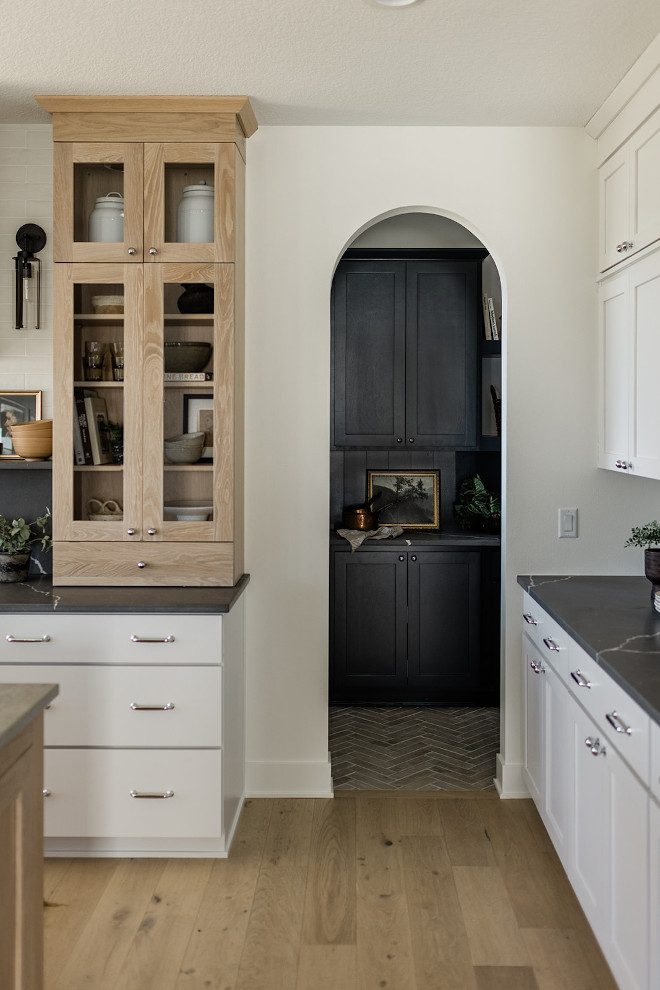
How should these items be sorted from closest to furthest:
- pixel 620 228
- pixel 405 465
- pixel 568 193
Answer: pixel 620 228
pixel 568 193
pixel 405 465

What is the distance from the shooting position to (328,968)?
7.59ft

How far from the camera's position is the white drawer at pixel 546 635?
2643 millimetres

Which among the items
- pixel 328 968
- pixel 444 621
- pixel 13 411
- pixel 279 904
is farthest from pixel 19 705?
pixel 444 621

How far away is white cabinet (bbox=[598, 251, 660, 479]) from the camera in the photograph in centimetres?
274

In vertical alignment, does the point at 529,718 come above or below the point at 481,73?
below

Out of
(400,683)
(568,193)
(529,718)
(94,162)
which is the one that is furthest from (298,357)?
(400,683)

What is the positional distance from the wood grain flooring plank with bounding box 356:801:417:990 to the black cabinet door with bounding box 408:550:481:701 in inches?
52.7

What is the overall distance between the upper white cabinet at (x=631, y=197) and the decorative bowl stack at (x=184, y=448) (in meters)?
1.66

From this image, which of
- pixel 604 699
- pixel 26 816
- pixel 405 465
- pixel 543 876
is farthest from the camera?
pixel 405 465

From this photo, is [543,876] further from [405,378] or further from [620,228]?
[405,378]

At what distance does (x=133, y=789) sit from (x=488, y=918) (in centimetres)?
122

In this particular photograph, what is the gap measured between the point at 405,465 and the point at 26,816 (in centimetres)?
362

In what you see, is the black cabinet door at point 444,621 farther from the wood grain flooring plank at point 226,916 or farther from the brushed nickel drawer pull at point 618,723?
the brushed nickel drawer pull at point 618,723

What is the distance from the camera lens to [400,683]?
4.62m
